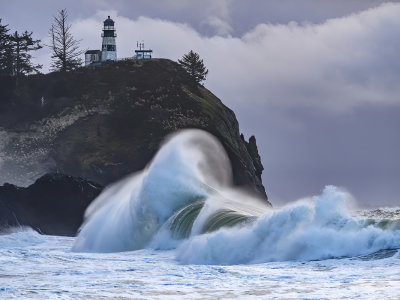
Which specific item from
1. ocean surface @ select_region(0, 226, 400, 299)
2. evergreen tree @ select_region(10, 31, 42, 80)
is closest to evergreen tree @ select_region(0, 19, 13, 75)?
Result: evergreen tree @ select_region(10, 31, 42, 80)

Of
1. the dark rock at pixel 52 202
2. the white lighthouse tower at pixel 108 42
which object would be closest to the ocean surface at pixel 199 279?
the dark rock at pixel 52 202

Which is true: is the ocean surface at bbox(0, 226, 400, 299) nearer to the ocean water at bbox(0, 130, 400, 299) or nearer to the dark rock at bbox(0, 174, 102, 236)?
the ocean water at bbox(0, 130, 400, 299)

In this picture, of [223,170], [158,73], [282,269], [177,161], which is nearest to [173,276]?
[282,269]

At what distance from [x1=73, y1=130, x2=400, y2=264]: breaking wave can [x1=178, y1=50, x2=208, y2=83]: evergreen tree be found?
1517 inches

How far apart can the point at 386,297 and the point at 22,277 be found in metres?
8.85

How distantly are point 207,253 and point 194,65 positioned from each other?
60.8 m

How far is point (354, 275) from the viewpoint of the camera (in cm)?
1952

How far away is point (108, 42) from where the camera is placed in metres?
87.9

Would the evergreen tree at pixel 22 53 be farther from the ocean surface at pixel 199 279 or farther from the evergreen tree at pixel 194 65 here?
the ocean surface at pixel 199 279

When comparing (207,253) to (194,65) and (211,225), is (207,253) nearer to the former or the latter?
(211,225)

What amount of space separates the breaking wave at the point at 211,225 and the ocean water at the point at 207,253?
37 millimetres

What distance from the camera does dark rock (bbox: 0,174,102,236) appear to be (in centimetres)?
4841

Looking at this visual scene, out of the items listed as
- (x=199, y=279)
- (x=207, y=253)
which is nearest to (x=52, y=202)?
(x=207, y=253)

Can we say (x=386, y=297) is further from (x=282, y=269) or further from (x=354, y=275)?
(x=282, y=269)
